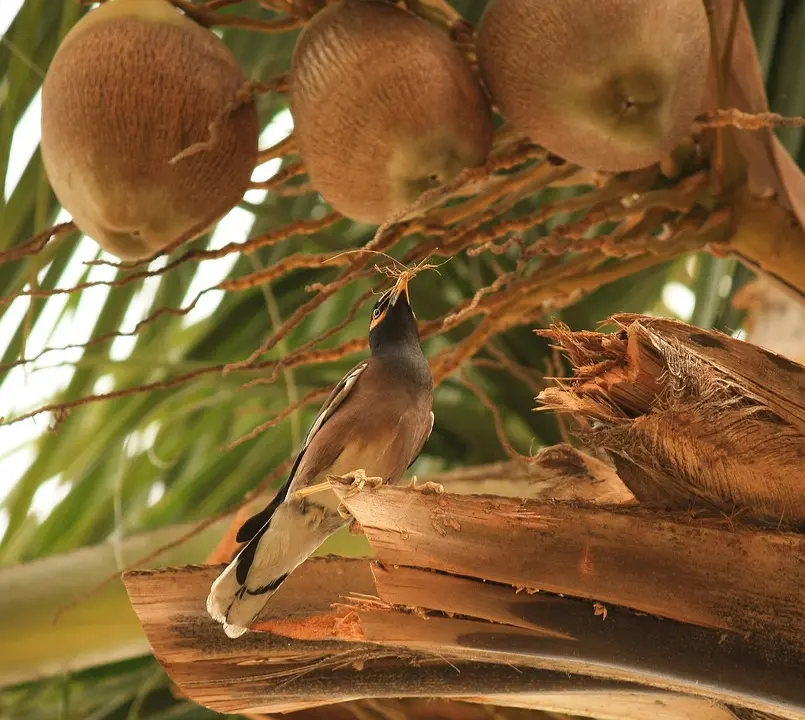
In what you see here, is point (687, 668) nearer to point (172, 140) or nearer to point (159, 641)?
point (159, 641)

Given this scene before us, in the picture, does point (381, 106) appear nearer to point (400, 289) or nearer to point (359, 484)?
point (400, 289)

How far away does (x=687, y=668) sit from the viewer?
31.0 inches

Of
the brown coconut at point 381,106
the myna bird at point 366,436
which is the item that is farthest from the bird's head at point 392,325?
the brown coconut at point 381,106

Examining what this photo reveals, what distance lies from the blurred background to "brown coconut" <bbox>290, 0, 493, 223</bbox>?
37 cm

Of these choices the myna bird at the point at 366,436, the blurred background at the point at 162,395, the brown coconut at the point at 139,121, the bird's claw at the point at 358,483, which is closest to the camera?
the bird's claw at the point at 358,483

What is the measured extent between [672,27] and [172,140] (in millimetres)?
444

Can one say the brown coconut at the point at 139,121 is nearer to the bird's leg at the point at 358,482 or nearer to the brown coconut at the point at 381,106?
the brown coconut at the point at 381,106

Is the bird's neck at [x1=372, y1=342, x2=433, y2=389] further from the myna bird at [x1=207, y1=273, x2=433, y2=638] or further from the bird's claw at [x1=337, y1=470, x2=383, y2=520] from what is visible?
the bird's claw at [x1=337, y1=470, x2=383, y2=520]

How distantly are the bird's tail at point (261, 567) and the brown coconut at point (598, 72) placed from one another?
0.42 metres

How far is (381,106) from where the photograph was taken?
0.96 meters

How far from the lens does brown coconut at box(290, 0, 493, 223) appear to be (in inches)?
38.0

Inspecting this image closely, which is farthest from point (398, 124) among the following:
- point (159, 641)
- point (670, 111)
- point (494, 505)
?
point (159, 641)

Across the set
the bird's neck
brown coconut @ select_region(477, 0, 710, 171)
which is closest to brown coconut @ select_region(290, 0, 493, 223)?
brown coconut @ select_region(477, 0, 710, 171)

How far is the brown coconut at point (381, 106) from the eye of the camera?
3.16ft
